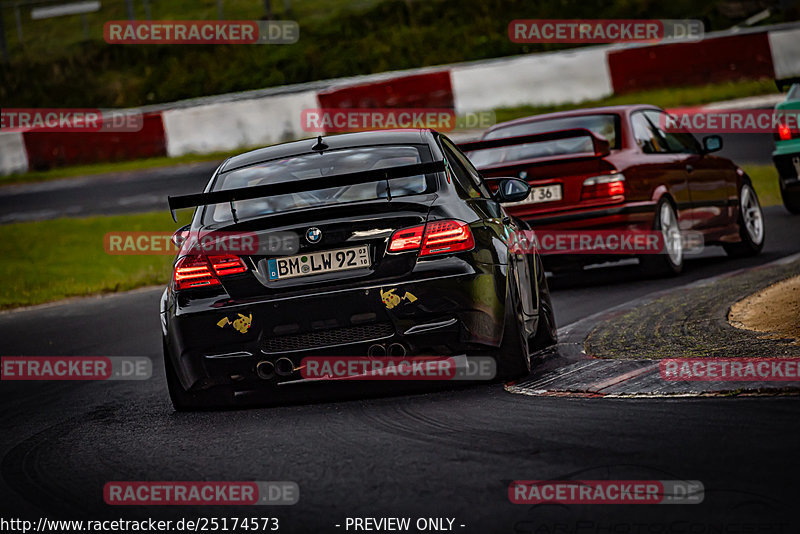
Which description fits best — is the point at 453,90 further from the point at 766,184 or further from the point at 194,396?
the point at 194,396

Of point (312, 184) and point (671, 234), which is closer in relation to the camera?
point (312, 184)

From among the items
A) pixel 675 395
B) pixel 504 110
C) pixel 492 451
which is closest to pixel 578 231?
pixel 675 395

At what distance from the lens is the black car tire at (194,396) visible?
649 centimetres

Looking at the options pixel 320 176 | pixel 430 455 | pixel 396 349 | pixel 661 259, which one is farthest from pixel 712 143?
pixel 430 455

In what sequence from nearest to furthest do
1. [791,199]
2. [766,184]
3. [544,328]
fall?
[544,328] → [791,199] → [766,184]

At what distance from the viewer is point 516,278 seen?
267 inches

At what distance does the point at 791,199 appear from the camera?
14945 mm

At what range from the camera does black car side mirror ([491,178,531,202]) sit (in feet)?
24.6

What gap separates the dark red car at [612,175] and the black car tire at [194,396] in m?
4.47

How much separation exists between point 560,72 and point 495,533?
74.1 feet

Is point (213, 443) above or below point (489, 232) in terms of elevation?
below

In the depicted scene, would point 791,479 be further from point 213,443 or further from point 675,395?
point 213,443

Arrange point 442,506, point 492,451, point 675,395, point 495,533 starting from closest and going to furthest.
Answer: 1. point 495,533
2. point 442,506
3. point 492,451
4. point 675,395

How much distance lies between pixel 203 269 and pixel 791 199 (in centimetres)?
1018
